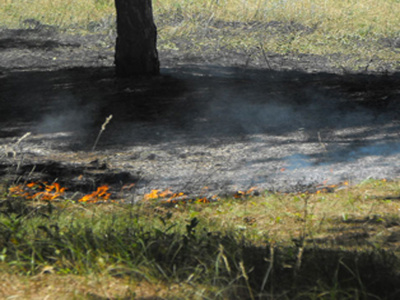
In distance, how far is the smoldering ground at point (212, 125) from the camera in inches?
281

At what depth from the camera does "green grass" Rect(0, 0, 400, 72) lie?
47.7 feet

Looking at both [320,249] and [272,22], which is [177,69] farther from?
[320,249]

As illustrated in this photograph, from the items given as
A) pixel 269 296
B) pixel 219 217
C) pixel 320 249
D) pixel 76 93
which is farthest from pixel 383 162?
pixel 76 93

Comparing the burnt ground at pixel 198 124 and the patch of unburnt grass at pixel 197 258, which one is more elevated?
the patch of unburnt grass at pixel 197 258

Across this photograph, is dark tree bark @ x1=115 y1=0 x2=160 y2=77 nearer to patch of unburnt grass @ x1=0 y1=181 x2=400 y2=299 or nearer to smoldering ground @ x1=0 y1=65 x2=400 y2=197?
smoldering ground @ x1=0 y1=65 x2=400 y2=197

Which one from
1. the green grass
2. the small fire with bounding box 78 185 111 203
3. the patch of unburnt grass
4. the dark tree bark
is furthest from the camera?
the green grass

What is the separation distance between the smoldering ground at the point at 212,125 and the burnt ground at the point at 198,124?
2 cm

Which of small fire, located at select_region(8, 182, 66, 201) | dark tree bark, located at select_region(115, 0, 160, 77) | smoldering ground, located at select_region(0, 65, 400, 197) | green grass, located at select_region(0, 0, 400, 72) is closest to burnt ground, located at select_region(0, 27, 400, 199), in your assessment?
smoldering ground, located at select_region(0, 65, 400, 197)

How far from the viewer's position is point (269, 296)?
303 centimetres

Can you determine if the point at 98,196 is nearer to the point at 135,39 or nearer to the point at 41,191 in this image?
the point at 41,191

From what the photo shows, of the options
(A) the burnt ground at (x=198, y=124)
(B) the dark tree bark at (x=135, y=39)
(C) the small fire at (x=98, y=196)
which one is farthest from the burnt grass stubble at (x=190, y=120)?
(B) the dark tree bark at (x=135, y=39)

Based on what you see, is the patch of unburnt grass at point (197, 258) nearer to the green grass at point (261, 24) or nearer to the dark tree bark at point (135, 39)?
the dark tree bark at point (135, 39)

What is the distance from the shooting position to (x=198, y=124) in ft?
29.7

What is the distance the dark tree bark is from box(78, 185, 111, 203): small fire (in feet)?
16.1
